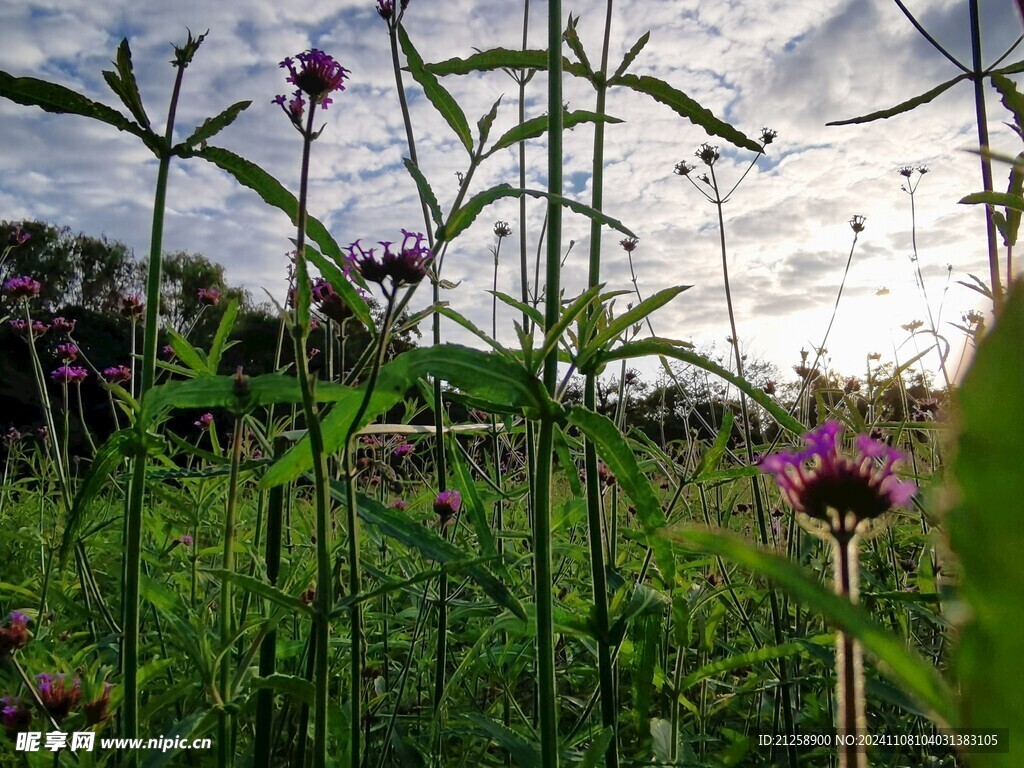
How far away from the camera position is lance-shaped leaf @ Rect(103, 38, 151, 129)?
0.72 m

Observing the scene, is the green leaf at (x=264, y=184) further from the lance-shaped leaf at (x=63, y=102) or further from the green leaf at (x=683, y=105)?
the green leaf at (x=683, y=105)

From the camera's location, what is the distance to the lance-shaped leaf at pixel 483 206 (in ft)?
2.34

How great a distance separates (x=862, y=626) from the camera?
0.20m

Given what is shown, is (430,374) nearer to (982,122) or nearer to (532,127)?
(532,127)

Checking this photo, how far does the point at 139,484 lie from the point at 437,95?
22.4 inches

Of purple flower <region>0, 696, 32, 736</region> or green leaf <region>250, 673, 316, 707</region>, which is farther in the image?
purple flower <region>0, 696, 32, 736</region>

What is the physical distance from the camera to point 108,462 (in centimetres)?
73

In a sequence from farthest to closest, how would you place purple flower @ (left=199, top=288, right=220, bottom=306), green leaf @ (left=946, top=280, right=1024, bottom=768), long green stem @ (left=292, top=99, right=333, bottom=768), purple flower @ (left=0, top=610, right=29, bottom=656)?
purple flower @ (left=199, top=288, right=220, bottom=306) < purple flower @ (left=0, top=610, right=29, bottom=656) < long green stem @ (left=292, top=99, right=333, bottom=768) < green leaf @ (left=946, top=280, right=1024, bottom=768)

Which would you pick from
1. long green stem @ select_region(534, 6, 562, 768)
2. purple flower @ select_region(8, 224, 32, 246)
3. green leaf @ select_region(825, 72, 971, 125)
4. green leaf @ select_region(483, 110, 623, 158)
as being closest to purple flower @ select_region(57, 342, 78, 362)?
purple flower @ select_region(8, 224, 32, 246)

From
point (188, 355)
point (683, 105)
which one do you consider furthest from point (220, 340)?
point (683, 105)

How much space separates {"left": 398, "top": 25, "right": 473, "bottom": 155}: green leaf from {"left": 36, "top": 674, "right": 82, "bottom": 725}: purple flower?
0.88 meters

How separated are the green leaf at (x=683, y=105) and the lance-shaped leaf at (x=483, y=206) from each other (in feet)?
0.93

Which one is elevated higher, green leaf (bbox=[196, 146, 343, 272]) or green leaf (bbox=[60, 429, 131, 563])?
green leaf (bbox=[196, 146, 343, 272])

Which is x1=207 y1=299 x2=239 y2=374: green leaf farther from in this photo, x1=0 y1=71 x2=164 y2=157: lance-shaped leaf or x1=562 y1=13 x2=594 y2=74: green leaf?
x1=562 y1=13 x2=594 y2=74: green leaf
